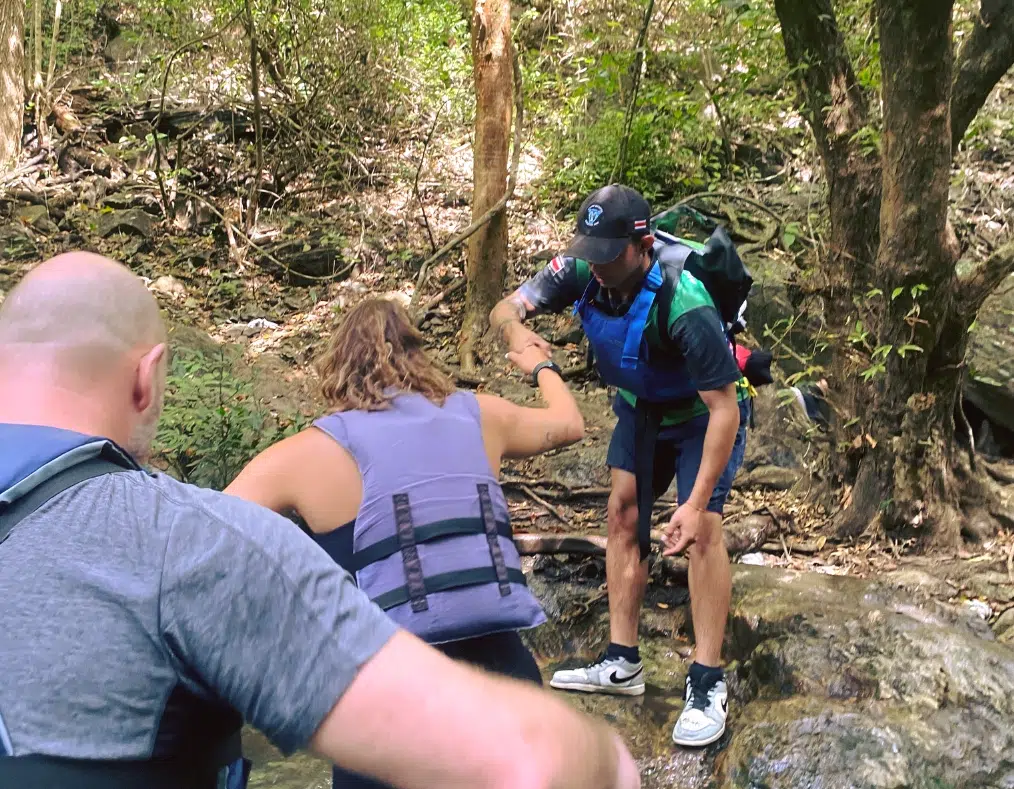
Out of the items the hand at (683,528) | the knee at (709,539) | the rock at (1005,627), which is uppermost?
the hand at (683,528)

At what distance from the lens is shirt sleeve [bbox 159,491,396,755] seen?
875 mm

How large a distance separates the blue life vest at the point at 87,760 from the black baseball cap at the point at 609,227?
2377mm

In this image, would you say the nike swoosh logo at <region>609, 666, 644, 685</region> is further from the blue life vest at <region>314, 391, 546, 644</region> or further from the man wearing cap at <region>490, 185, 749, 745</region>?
the blue life vest at <region>314, 391, 546, 644</region>

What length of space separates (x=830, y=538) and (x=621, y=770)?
4.81 meters

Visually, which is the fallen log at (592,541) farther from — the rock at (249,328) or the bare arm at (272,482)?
the rock at (249,328)

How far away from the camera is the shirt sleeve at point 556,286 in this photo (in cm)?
356

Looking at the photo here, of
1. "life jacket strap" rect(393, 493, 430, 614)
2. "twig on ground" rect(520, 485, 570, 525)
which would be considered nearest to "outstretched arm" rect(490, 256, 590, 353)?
"life jacket strap" rect(393, 493, 430, 614)

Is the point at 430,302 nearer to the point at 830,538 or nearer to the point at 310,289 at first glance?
the point at 310,289

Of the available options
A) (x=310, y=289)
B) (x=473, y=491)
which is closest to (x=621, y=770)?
(x=473, y=491)

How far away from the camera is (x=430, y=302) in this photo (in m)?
9.23

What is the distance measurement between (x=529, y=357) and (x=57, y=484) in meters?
2.35

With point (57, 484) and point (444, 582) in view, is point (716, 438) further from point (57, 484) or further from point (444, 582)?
point (57, 484)

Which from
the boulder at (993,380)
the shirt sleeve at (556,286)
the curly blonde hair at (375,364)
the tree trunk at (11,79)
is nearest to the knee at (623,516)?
the shirt sleeve at (556,286)

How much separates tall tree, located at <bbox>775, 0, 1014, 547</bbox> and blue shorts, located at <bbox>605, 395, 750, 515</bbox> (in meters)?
1.84
